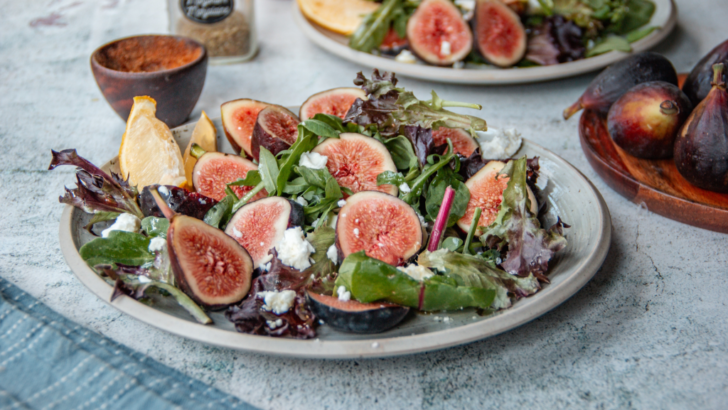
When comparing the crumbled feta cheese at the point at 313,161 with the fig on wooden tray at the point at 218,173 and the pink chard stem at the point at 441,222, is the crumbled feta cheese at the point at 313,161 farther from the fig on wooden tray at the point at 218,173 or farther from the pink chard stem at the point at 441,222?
the pink chard stem at the point at 441,222

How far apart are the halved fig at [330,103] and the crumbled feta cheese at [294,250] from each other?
662 mm

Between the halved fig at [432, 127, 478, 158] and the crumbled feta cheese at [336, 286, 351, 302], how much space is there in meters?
0.76

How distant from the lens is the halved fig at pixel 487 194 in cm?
146

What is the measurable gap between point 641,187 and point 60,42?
3244 mm

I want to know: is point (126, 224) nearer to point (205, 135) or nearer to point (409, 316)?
point (205, 135)

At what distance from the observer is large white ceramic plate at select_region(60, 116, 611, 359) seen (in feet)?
3.39

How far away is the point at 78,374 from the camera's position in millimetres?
1115

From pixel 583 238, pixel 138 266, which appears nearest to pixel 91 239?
pixel 138 266

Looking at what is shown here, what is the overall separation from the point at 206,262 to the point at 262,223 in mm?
212

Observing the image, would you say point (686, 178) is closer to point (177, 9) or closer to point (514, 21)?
point (514, 21)

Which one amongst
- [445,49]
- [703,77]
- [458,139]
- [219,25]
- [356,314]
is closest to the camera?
[356,314]

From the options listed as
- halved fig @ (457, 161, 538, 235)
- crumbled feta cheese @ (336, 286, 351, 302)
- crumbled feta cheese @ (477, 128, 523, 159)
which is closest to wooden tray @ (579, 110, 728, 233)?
crumbled feta cheese @ (477, 128, 523, 159)

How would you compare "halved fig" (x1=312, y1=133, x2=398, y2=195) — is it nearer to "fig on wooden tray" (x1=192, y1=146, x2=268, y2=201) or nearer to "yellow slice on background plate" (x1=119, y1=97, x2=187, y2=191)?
"fig on wooden tray" (x1=192, y1=146, x2=268, y2=201)

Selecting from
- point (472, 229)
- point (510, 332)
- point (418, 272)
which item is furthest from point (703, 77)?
point (418, 272)
